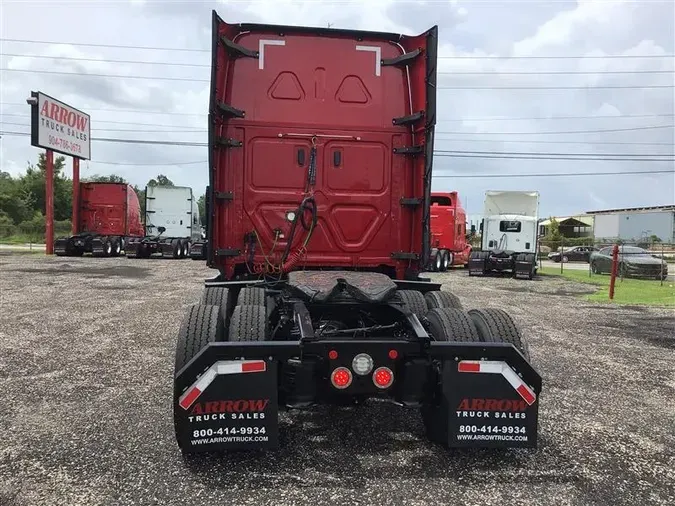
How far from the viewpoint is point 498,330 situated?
380 cm

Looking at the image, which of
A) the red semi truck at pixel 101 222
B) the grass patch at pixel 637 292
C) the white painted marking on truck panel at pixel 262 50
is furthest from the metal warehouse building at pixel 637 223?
the white painted marking on truck panel at pixel 262 50

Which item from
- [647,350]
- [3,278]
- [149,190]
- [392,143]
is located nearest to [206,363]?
[392,143]

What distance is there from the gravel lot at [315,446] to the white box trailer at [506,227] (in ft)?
46.7

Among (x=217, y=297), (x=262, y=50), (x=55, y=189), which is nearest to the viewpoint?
(x=217, y=297)

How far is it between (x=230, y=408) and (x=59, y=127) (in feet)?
98.5

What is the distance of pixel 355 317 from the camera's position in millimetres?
4391

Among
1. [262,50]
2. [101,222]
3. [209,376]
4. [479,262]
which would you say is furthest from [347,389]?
[101,222]

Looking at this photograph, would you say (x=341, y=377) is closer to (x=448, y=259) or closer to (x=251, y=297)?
(x=251, y=297)

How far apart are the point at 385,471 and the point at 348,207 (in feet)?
8.55

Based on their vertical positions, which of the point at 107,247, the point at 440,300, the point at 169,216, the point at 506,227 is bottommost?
the point at 107,247

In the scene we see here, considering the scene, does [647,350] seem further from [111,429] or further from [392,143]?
[111,429]

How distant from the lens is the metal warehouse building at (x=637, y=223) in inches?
2331

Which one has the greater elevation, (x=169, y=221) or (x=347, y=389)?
(x=169, y=221)

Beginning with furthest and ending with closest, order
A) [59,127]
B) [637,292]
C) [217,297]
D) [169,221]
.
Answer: [59,127], [169,221], [637,292], [217,297]
